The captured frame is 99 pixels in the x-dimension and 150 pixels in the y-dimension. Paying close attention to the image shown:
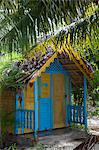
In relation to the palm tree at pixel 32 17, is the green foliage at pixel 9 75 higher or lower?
lower

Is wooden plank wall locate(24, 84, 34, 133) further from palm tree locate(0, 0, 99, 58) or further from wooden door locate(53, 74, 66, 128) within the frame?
palm tree locate(0, 0, 99, 58)

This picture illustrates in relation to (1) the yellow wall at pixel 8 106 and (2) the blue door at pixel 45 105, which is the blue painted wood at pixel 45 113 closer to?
(2) the blue door at pixel 45 105

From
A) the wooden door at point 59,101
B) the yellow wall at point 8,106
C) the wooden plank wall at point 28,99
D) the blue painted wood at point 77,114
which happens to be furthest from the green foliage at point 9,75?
the blue painted wood at point 77,114

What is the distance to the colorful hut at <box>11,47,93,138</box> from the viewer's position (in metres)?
10.5

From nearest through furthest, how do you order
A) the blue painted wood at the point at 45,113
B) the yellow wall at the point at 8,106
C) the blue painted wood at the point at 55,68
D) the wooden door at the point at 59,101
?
the yellow wall at the point at 8,106 < the blue painted wood at the point at 45,113 < the blue painted wood at the point at 55,68 < the wooden door at the point at 59,101

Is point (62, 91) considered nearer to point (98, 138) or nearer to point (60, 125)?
point (60, 125)

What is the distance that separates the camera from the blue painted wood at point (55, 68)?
11.9 metres

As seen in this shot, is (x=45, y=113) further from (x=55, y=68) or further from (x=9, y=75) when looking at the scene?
(x=9, y=75)


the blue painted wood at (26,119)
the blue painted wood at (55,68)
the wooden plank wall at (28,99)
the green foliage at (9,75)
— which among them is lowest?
the blue painted wood at (26,119)

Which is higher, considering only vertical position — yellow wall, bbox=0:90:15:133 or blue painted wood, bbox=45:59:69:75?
blue painted wood, bbox=45:59:69:75

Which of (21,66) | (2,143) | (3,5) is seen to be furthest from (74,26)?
(2,143)

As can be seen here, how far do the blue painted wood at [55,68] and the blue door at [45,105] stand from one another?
22cm

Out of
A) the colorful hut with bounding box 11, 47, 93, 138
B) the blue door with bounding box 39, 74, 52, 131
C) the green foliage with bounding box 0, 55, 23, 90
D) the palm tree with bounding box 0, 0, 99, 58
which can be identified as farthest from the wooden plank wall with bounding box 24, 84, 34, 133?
the palm tree with bounding box 0, 0, 99, 58

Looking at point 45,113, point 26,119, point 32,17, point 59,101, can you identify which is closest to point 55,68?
point 59,101
